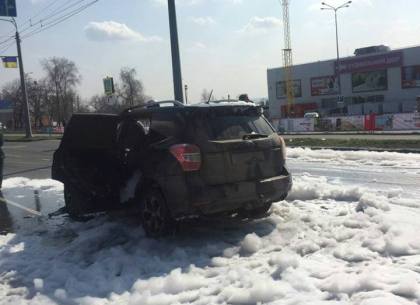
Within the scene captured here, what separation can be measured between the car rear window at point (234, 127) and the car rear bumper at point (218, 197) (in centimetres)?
62

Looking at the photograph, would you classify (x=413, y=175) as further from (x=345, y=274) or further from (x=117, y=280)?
(x=117, y=280)

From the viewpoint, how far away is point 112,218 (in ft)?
25.8

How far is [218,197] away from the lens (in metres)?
6.06

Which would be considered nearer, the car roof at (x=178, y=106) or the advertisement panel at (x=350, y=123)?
the car roof at (x=178, y=106)

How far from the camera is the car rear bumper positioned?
597 centimetres

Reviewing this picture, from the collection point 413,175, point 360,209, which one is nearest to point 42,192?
point 360,209

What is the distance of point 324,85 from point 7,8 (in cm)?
5648

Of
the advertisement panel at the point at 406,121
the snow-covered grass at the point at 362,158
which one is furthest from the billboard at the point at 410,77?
the snow-covered grass at the point at 362,158

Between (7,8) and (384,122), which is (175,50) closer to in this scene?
(7,8)

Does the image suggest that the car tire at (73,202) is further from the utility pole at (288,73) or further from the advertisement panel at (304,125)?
the utility pole at (288,73)

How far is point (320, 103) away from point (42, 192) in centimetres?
6989

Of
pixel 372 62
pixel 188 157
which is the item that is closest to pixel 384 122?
pixel 188 157

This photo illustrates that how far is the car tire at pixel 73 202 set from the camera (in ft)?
25.4

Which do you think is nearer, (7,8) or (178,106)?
(178,106)
